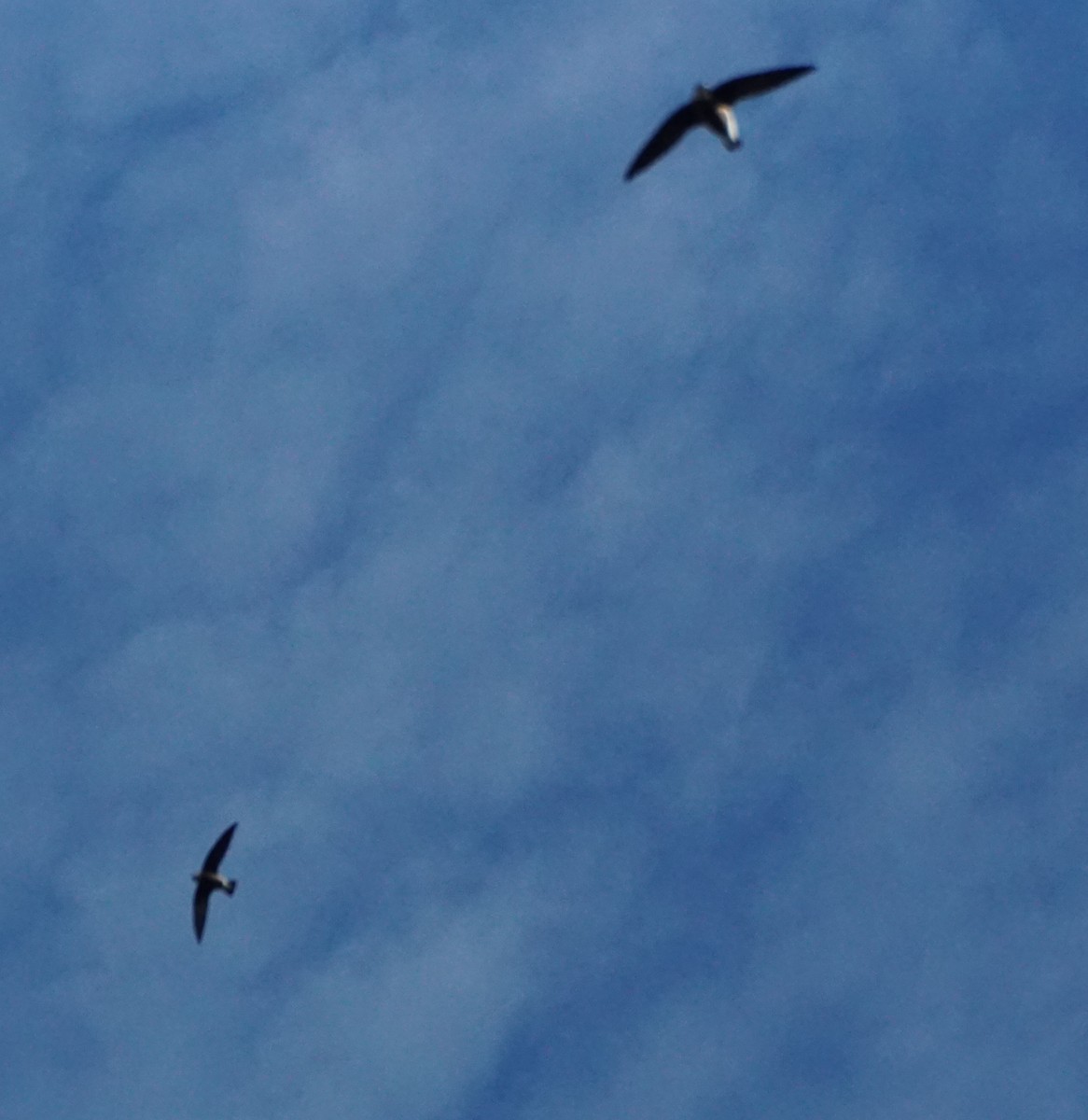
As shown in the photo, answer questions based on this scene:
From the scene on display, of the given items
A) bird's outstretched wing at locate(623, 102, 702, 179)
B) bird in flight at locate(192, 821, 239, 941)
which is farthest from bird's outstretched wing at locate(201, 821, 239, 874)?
bird's outstretched wing at locate(623, 102, 702, 179)

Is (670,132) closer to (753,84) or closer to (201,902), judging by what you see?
(753,84)

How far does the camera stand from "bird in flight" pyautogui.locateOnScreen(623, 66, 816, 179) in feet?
319

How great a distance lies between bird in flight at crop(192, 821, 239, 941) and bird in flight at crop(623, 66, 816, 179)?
47010 millimetres

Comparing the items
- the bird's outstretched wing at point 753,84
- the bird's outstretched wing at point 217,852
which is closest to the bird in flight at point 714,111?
the bird's outstretched wing at point 753,84

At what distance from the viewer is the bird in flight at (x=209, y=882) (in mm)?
117562

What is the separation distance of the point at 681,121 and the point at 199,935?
56.5 m

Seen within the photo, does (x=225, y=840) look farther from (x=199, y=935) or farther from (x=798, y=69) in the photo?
(x=798, y=69)

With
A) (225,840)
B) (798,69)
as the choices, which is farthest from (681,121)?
(225,840)

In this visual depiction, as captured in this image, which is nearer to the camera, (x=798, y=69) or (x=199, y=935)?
(x=798, y=69)

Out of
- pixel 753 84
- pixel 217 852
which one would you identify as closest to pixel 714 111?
pixel 753 84

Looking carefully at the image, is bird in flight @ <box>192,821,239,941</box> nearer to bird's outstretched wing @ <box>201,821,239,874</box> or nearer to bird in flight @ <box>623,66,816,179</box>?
bird's outstretched wing @ <box>201,821,239,874</box>

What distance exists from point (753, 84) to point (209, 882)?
56771 millimetres

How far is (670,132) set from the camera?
98375 mm

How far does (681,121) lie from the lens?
98250 mm
